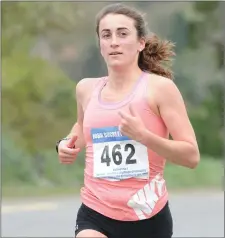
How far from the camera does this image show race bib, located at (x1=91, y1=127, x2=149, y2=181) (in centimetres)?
352

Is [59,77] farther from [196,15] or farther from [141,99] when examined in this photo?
[141,99]

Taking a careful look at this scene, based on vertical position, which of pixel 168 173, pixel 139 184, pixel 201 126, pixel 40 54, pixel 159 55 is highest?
pixel 40 54

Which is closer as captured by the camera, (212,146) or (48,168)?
(48,168)

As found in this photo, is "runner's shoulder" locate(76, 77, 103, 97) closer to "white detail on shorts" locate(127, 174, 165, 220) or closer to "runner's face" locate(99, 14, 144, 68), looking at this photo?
"runner's face" locate(99, 14, 144, 68)

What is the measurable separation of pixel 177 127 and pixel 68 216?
6721mm

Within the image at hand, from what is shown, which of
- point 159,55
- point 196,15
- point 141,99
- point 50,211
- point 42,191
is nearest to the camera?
point 141,99

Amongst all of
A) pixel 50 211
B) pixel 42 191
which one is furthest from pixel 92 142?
pixel 42 191

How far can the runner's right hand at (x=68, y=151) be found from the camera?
3.74 m

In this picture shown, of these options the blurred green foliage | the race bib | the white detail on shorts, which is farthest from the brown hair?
the blurred green foliage

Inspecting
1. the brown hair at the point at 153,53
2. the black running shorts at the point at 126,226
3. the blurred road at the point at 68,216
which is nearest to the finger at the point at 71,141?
the black running shorts at the point at 126,226

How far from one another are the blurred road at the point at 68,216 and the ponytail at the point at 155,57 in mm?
4778

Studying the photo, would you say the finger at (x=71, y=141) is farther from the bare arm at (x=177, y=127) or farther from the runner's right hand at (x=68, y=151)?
the bare arm at (x=177, y=127)

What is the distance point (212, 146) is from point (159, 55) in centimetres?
1023

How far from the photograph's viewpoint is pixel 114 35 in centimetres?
358
